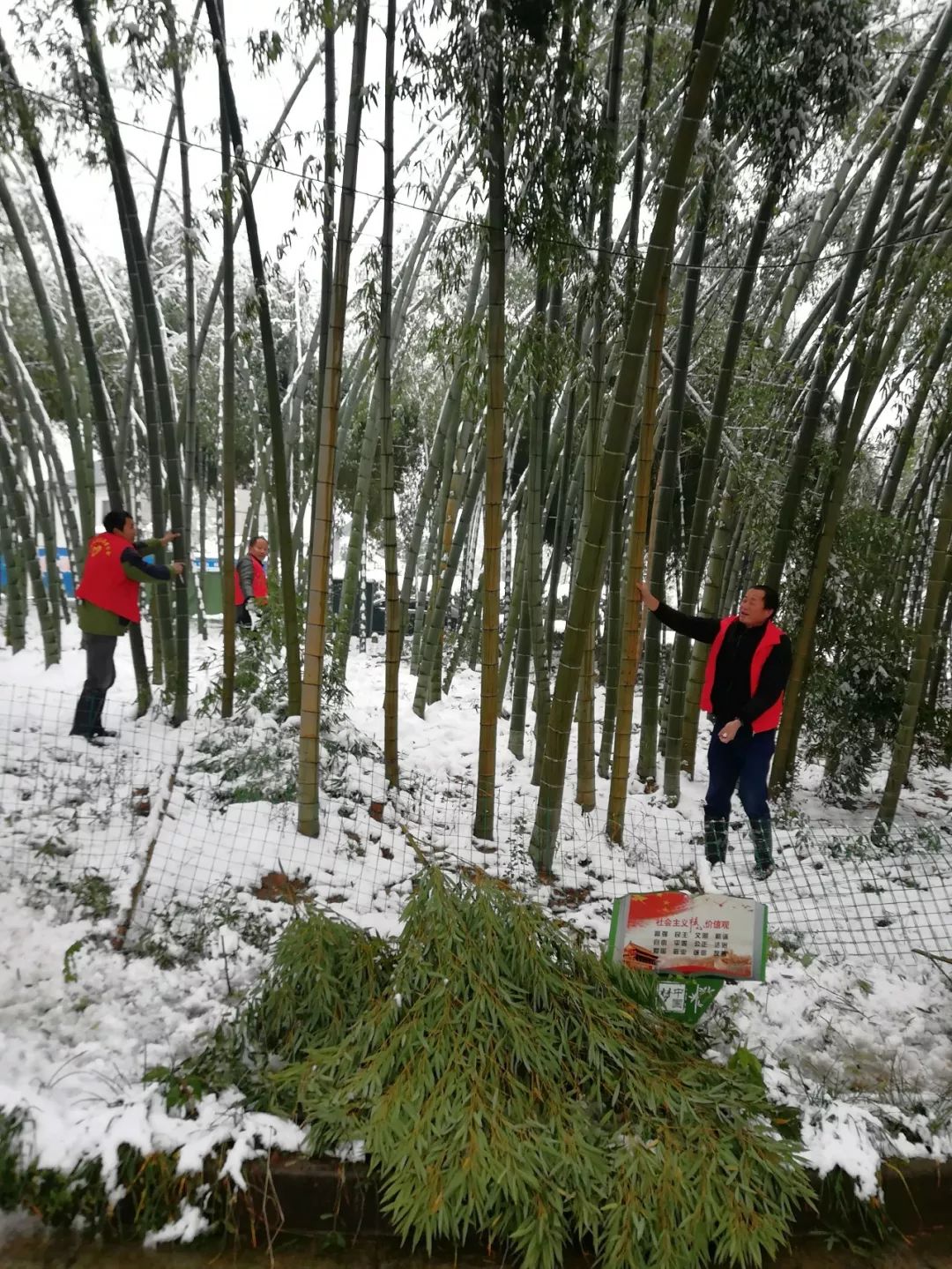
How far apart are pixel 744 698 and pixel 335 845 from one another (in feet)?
5.62

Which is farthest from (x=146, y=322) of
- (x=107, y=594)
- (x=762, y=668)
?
(x=762, y=668)

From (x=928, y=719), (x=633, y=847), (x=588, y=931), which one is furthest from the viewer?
(x=928, y=719)

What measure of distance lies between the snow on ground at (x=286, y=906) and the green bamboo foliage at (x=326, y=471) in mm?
303

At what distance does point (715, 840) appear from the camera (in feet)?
10.2

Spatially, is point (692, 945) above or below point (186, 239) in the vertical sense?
below

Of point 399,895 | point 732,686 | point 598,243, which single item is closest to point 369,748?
point 399,895

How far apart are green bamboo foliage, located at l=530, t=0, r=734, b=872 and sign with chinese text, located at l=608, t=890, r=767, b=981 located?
0.81 meters

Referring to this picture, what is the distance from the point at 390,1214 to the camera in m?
1.56

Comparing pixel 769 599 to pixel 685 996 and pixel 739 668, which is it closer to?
pixel 739 668

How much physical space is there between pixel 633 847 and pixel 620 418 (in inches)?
74.6

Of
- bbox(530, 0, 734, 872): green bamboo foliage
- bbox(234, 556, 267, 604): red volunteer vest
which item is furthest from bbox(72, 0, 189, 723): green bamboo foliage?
bbox(530, 0, 734, 872): green bamboo foliage

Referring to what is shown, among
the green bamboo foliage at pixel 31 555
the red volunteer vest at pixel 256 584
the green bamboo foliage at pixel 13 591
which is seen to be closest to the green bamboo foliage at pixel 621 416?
the red volunteer vest at pixel 256 584

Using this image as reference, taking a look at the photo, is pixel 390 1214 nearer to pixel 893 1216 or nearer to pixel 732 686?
pixel 893 1216

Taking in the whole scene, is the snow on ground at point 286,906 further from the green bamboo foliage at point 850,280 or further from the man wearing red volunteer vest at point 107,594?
the green bamboo foliage at point 850,280
